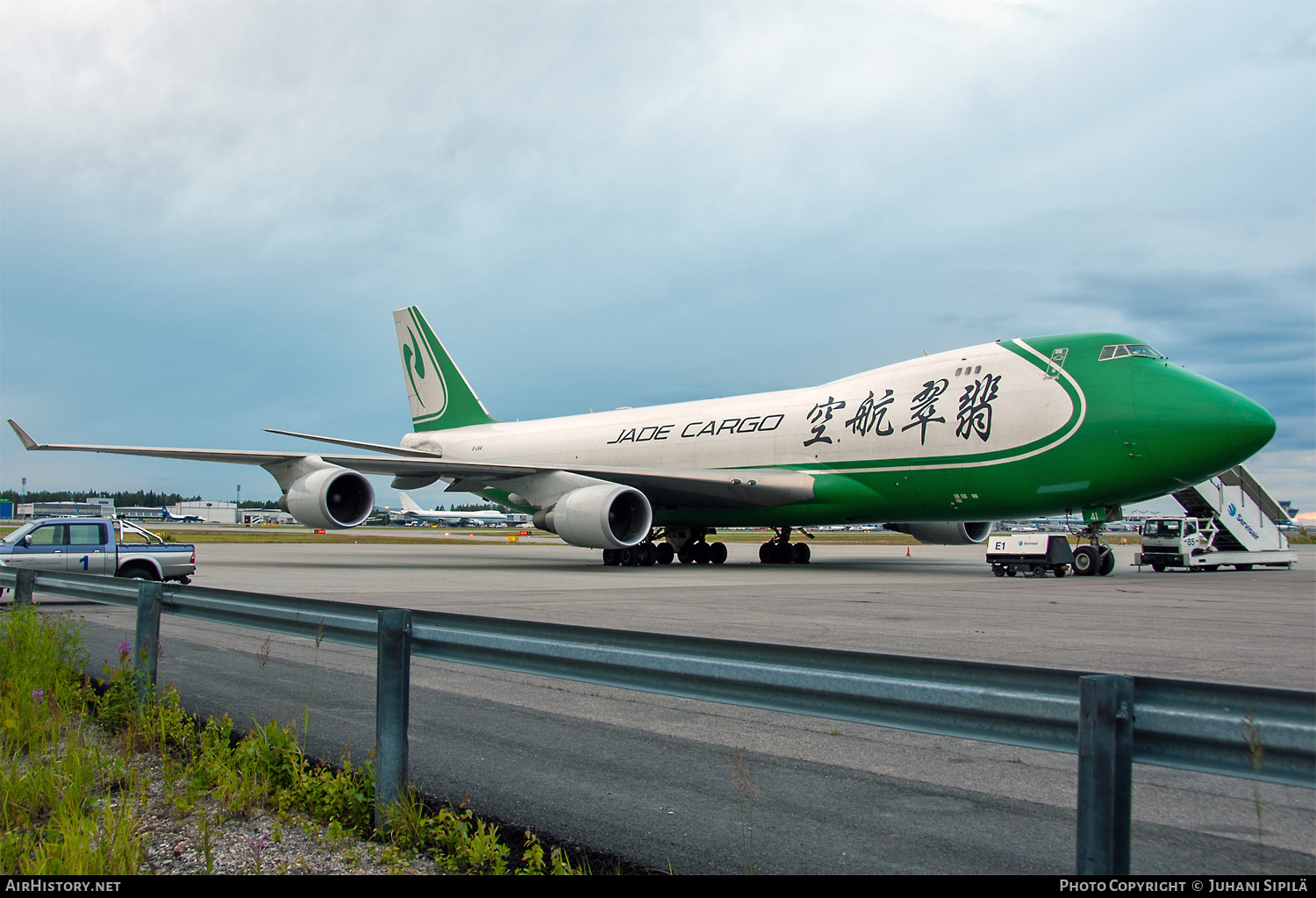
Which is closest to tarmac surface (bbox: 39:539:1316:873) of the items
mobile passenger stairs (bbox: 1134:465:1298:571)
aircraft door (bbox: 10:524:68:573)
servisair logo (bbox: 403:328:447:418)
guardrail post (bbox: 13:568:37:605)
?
guardrail post (bbox: 13:568:37:605)

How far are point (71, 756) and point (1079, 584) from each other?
1612 cm

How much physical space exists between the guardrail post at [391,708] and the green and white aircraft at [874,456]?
16.6 metres

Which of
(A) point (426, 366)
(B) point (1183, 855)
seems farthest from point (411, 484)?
(B) point (1183, 855)

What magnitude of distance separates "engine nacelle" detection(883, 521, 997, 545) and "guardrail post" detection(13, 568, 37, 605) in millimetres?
21519

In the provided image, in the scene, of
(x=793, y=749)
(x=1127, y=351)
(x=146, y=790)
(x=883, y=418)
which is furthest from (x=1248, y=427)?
(x=146, y=790)

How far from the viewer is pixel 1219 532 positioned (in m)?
24.8

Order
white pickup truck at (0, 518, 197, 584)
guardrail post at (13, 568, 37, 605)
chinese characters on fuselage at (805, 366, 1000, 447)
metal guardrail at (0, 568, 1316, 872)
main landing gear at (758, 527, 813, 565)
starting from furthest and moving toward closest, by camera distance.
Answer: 1. main landing gear at (758, 527, 813, 565)
2. chinese characters on fuselage at (805, 366, 1000, 447)
3. white pickup truck at (0, 518, 197, 584)
4. guardrail post at (13, 568, 37, 605)
5. metal guardrail at (0, 568, 1316, 872)

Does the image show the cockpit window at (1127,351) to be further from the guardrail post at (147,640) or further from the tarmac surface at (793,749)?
the guardrail post at (147,640)

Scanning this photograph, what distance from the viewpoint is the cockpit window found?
17.5 metres

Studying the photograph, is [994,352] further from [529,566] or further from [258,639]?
[258,639]

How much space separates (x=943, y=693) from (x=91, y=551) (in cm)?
1477

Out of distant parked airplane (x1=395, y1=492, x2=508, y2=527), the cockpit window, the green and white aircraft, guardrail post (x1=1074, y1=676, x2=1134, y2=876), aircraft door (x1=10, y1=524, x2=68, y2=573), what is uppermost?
the cockpit window

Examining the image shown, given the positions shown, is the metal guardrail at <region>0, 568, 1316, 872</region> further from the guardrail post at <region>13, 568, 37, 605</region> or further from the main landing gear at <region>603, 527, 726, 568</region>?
the main landing gear at <region>603, 527, 726, 568</region>
